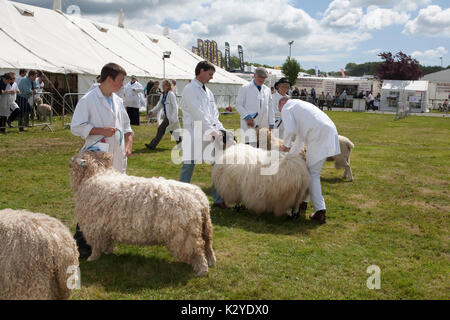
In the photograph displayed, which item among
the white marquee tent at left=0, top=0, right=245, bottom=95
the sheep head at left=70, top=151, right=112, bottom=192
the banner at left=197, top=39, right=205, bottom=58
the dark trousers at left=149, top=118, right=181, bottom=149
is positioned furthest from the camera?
the banner at left=197, top=39, right=205, bottom=58

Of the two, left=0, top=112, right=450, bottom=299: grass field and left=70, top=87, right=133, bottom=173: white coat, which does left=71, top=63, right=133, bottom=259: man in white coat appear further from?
left=0, top=112, right=450, bottom=299: grass field

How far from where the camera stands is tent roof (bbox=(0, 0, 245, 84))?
17.7 m

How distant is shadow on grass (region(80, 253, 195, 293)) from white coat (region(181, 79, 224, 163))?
79.0 inches

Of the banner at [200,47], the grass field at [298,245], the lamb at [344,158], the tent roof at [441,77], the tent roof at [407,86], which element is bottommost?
the grass field at [298,245]

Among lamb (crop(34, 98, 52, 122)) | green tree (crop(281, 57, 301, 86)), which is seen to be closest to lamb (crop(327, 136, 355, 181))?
lamb (crop(34, 98, 52, 122))

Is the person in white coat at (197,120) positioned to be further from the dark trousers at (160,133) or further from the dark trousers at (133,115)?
the dark trousers at (133,115)

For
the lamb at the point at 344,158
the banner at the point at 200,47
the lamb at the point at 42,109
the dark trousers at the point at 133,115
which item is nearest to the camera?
the lamb at the point at 344,158

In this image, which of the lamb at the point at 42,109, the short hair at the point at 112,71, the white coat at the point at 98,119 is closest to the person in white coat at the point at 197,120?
the white coat at the point at 98,119

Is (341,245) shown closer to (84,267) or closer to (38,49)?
(84,267)

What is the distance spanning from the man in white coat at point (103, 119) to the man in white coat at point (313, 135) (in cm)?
249

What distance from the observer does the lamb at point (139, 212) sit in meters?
3.85

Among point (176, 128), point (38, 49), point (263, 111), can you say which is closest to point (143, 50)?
point (38, 49)

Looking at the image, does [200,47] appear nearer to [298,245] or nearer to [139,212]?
[298,245]

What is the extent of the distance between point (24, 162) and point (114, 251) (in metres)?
5.67
